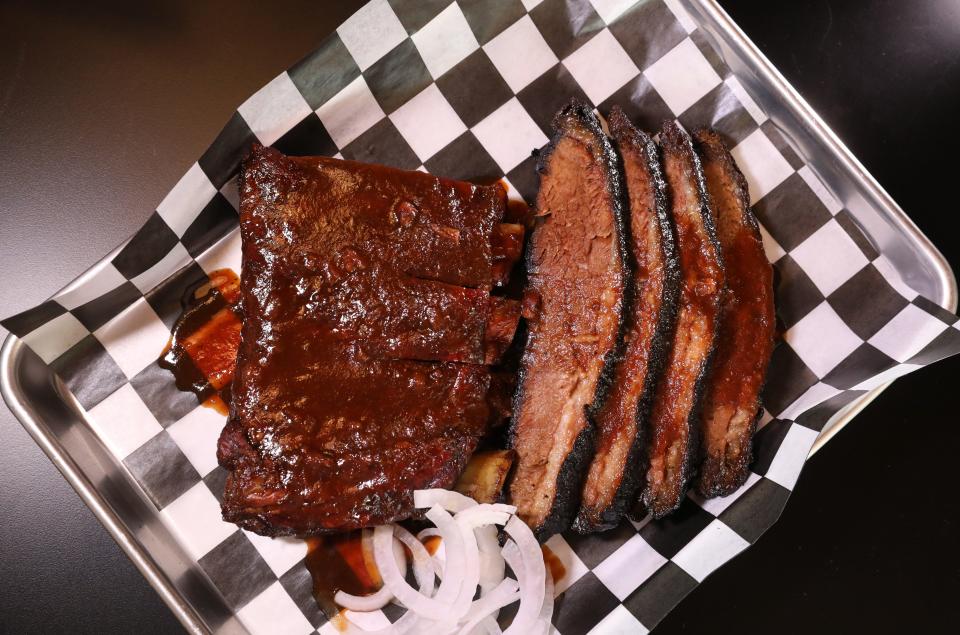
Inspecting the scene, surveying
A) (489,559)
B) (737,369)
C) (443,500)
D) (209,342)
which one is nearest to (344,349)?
(443,500)

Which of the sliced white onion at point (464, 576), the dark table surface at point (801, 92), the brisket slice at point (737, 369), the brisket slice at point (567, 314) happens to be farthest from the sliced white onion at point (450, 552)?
the dark table surface at point (801, 92)


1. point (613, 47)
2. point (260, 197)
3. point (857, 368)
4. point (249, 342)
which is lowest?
point (857, 368)

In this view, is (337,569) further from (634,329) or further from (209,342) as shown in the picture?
(634,329)

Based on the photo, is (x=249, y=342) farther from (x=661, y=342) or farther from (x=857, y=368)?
(x=857, y=368)

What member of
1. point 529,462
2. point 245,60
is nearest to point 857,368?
point 529,462

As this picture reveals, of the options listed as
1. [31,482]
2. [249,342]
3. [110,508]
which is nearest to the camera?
[249,342]

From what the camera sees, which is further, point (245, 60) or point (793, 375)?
point (245, 60)

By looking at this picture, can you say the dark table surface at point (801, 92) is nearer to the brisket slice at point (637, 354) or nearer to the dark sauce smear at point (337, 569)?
the brisket slice at point (637, 354)

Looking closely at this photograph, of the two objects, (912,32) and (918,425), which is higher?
(912,32)
